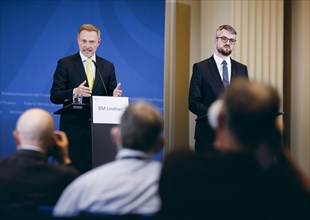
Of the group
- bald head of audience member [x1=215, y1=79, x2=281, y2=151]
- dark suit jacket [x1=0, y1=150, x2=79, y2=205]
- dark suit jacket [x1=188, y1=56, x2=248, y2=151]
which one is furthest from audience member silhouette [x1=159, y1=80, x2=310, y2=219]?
dark suit jacket [x1=188, y1=56, x2=248, y2=151]

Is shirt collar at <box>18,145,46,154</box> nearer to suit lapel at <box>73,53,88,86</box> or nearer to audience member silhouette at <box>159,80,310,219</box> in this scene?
audience member silhouette at <box>159,80,310,219</box>

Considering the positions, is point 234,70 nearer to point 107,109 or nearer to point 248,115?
point 107,109

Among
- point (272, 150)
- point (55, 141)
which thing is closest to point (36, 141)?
point (55, 141)

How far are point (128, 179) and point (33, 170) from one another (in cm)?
42

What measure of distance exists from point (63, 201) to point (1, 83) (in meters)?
4.20

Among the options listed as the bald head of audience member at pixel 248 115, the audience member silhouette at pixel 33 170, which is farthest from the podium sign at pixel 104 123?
the bald head of audience member at pixel 248 115

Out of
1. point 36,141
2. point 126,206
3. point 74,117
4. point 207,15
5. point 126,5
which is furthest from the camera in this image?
point 207,15

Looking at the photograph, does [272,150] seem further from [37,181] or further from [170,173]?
[37,181]

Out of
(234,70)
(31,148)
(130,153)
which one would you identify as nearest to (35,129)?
(31,148)

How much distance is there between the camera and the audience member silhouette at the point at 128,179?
7.16ft

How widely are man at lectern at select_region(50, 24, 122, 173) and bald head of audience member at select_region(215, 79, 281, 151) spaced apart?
2675 mm

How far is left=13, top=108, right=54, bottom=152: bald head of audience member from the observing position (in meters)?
2.40

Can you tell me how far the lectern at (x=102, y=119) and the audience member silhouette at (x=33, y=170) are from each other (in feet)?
6.26

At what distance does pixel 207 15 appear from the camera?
7.13 metres
